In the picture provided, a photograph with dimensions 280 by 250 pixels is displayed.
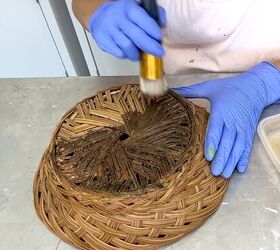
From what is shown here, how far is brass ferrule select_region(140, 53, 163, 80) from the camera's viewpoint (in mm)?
567

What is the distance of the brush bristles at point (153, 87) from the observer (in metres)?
0.58

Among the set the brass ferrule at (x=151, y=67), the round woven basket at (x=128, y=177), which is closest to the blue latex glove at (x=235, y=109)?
the round woven basket at (x=128, y=177)

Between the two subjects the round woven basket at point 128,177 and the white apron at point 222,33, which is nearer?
the round woven basket at point 128,177

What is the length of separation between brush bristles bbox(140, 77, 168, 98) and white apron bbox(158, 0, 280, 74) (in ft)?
0.89

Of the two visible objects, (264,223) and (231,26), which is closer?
(264,223)

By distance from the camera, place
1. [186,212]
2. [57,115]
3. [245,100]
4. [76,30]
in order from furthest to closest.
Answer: [76,30], [57,115], [245,100], [186,212]

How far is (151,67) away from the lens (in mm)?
567

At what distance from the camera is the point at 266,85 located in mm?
746

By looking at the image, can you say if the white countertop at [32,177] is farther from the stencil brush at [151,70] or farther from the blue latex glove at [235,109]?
the stencil brush at [151,70]

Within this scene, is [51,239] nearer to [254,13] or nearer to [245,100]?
[245,100]

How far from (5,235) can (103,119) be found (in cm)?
23

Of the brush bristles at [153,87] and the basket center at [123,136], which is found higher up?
the brush bristles at [153,87]

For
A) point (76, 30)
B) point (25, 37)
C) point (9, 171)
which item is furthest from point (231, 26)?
point (25, 37)

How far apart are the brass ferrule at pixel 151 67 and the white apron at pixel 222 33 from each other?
0.29 metres
